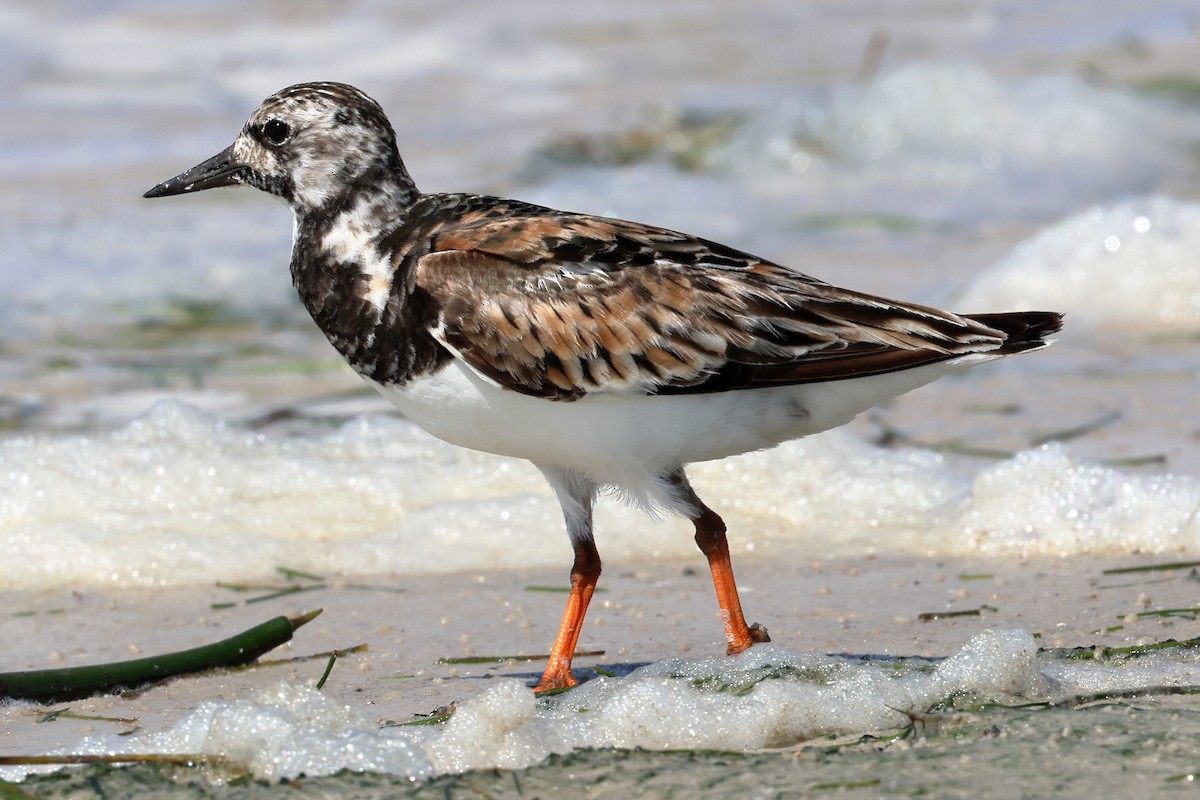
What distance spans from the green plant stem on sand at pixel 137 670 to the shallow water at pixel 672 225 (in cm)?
77

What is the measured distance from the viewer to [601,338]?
3.50 meters

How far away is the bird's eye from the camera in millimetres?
3840

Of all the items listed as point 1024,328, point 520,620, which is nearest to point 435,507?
point 520,620

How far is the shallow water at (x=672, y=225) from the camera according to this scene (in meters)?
4.48

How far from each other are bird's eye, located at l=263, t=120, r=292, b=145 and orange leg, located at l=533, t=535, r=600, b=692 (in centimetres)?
118

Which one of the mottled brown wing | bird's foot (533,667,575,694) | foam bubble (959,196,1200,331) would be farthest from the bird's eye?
foam bubble (959,196,1200,331)

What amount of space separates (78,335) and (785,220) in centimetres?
381

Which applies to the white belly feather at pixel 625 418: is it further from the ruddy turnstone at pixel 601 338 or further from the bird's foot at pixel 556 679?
the bird's foot at pixel 556 679

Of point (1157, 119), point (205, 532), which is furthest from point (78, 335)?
point (1157, 119)

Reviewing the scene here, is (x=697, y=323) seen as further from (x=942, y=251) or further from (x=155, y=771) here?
(x=942, y=251)

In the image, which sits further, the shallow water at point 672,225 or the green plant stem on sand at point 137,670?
the shallow water at point 672,225

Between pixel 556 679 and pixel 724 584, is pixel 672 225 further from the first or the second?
pixel 556 679

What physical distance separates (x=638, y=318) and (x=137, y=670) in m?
1.34

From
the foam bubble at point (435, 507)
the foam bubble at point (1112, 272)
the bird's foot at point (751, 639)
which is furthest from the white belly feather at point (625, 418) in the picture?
the foam bubble at point (1112, 272)
